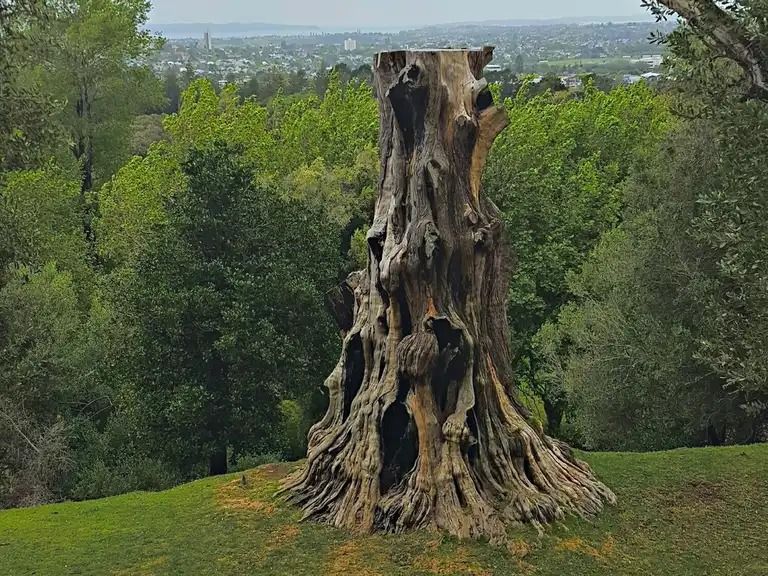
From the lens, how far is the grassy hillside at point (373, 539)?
12727mm

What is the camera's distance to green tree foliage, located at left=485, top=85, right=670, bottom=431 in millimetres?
26906

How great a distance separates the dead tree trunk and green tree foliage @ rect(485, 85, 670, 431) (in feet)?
37.4

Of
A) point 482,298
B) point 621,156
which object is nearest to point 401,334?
point 482,298

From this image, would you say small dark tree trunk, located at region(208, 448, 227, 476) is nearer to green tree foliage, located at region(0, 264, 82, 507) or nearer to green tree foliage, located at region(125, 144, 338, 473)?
green tree foliage, located at region(125, 144, 338, 473)

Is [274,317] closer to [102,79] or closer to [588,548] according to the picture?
[588,548]

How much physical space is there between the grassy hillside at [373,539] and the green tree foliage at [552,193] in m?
10.4

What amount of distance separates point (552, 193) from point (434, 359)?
→ 1620 centimetres

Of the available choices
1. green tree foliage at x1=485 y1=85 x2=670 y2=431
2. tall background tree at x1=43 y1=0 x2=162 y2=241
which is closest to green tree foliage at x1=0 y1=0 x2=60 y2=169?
green tree foliage at x1=485 y1=85 x2=670 y2=431

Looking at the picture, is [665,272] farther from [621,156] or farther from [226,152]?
[621,156]

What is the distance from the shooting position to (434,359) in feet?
45.6

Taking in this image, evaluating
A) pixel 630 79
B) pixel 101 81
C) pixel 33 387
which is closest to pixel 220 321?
pixel 33 387

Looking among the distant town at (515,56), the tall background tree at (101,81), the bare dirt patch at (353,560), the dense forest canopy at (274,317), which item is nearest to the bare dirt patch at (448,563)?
the bare dirt patch at (353,560)

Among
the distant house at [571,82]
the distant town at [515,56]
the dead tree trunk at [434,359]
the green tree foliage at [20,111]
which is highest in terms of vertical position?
the distant town at [515,56]

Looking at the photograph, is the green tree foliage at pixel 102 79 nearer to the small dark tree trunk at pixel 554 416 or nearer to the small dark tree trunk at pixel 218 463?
the small dark tree trunk at pixel 218 463
